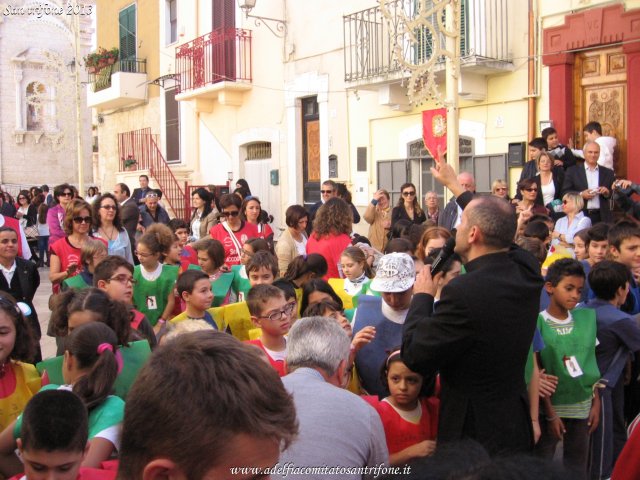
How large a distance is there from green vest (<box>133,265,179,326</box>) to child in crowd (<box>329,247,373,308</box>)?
4.41ft

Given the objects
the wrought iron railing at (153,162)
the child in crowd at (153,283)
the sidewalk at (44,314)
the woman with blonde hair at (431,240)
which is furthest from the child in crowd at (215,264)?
the wrought iron railing at (153,162)

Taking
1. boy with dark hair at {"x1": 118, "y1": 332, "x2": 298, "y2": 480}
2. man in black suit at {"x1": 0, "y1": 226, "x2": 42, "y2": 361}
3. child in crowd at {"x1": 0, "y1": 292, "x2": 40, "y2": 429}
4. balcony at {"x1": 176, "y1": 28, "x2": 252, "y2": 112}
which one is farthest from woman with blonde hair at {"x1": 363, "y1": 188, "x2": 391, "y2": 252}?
boy with dark hair at {"x1": 118, "y1": 332, "x2": 298, "y2": 480}

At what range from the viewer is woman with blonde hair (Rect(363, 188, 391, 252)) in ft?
31.8

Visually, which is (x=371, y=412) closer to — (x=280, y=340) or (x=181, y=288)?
(x=280, y=340)

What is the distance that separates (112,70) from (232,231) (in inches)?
682

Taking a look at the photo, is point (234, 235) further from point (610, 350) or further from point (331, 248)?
point (610, 350)

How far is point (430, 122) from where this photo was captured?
12.3 m

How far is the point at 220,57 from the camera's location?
56.3ft

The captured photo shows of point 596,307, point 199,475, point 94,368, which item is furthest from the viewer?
point 596,307

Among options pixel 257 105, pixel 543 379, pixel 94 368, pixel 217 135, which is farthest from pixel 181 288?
pixel 217 135

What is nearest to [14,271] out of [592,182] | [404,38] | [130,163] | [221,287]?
[221,287]

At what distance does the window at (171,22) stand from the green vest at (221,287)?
15392 millimetres

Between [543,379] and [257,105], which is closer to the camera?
[543,379]

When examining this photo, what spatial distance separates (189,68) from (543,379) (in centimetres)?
1631
